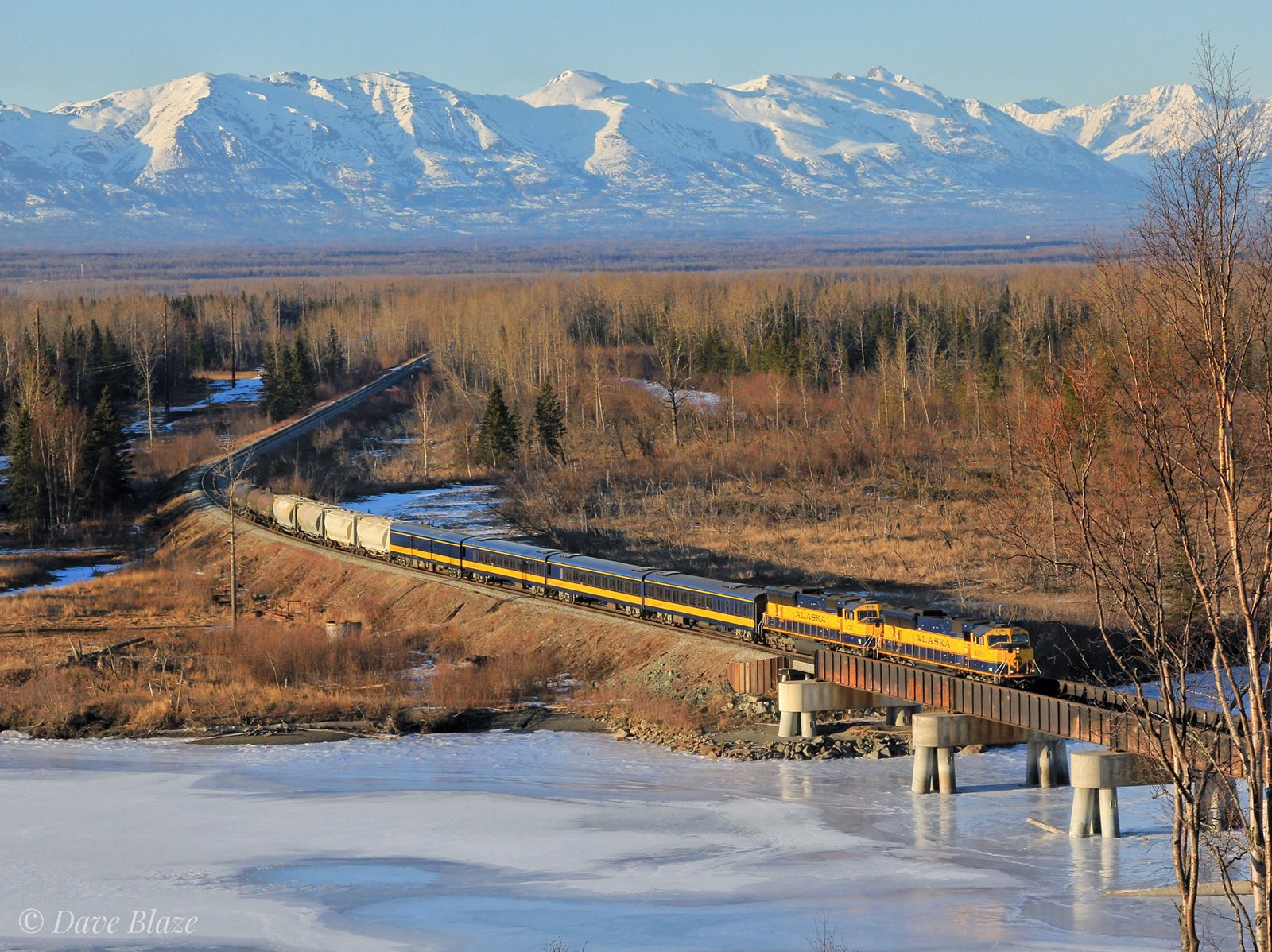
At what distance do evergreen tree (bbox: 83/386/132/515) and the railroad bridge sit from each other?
200ft

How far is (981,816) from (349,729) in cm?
2316

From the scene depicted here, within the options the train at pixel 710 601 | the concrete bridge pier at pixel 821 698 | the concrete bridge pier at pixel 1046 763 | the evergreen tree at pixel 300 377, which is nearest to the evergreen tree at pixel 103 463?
the train at pixel 710 601

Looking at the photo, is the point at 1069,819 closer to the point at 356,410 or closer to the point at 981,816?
the point at 981,816

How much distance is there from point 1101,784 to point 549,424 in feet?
263

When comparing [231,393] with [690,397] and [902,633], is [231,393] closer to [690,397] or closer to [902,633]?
[690,397]

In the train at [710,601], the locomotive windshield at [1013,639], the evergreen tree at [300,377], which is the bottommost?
the train at [710,601]

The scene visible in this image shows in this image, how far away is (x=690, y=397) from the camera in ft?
447

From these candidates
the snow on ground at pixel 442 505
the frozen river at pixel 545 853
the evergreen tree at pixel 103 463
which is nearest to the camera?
the frozen river at pixel 545 853

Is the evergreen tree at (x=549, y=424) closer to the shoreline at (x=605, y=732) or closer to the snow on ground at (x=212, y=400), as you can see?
the snow on ground at (x=212, y=400)

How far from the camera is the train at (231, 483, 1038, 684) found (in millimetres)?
45750

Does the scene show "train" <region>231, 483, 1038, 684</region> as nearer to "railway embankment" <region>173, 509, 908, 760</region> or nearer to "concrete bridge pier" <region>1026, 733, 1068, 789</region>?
"railway embankment" <region>173, 509, 908, 760</region>

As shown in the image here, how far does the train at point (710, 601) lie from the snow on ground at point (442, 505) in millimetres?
11014

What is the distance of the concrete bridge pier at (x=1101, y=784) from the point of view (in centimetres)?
3859

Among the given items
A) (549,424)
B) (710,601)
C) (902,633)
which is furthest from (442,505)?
(902,633)
